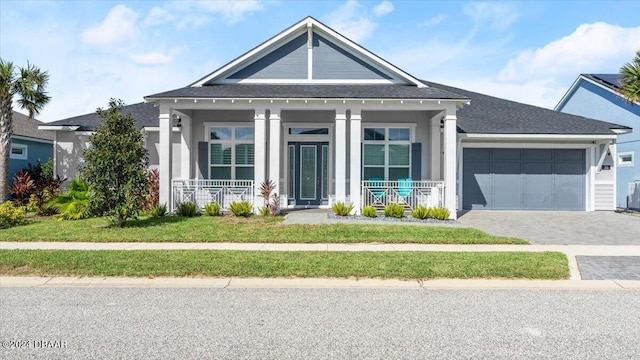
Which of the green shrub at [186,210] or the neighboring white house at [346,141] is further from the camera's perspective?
the neighboring white house at [346,141]

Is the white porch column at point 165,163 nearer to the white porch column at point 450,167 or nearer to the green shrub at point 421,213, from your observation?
the green shrub at point 421,213

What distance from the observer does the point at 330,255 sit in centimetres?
798

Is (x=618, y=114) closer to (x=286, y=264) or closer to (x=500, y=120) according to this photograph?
(x=500, y=120)

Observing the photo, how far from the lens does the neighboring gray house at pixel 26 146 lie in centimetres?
1970

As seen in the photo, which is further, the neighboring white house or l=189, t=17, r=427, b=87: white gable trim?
l=189, t=17, r=427, b=87: white gable trim

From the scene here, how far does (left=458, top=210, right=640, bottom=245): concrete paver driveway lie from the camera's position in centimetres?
1016

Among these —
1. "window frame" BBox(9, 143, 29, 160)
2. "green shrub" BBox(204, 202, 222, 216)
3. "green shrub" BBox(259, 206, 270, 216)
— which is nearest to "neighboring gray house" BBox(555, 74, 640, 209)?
"green shrub" BBox(259, 206, 270, 216)

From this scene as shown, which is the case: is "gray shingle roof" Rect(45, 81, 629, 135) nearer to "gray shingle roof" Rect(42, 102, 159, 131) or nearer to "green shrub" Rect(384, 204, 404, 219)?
"gray shingle roof" Rect(42, 102, 159, 131)

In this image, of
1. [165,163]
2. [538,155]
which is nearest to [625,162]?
[538,155]

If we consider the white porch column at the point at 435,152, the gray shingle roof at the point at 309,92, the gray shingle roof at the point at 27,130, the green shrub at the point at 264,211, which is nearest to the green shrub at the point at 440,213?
the white porch column at the point at 435,152

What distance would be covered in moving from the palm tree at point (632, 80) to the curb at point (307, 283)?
39.8 ft

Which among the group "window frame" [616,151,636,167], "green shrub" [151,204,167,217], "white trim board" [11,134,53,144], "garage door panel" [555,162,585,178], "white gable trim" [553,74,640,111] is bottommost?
"green shrub" [151,204,167,217]

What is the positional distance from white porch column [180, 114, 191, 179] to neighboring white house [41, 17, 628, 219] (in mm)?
41

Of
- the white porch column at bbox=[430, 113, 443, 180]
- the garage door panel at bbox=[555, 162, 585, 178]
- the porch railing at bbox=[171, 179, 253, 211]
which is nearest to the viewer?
the porch railing at bbox=[171, 179, 253, 211]
